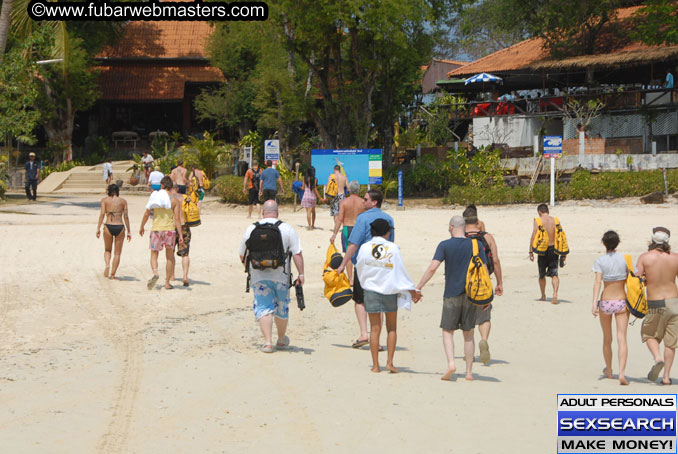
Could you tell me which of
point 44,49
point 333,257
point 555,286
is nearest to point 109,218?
point 333,257

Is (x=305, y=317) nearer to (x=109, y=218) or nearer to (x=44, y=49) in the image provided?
(x=109, y=218)

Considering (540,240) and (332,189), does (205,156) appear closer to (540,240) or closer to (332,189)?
(332,189)

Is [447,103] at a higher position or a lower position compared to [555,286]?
higher

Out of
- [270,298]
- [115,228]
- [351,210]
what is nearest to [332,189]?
[115,228]

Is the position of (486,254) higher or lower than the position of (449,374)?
higher

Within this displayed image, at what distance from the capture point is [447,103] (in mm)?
38875

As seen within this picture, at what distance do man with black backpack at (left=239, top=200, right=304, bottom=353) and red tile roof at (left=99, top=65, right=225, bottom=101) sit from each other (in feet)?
112

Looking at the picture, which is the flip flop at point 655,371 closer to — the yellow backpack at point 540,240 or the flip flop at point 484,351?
the flip flop at point 484,351

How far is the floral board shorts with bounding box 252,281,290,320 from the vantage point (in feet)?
31.3

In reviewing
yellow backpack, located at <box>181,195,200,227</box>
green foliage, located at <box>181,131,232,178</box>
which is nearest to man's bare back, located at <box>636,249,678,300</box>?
yellow backpack, located at <box>181,195,200,227</box>

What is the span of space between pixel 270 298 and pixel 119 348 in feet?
7.11

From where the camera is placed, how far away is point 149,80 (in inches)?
1730

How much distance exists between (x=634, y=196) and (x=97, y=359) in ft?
72.8

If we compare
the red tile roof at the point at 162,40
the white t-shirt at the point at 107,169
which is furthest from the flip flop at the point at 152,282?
the red tile roof at the point at 162,40
